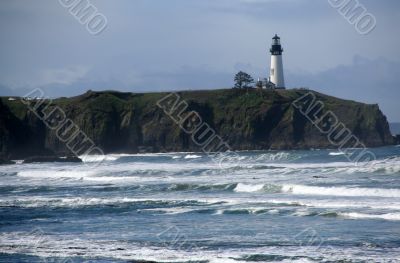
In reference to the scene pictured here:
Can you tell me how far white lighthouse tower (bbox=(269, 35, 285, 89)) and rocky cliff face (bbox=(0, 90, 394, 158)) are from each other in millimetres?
5708

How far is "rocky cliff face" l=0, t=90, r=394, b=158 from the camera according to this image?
80.5 metres

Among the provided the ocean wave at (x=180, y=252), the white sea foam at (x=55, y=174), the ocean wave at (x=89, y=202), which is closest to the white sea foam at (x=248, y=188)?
the ocean wave at (x=89, y=202)

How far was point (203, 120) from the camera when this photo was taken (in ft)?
274

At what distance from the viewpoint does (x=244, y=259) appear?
20672 mm

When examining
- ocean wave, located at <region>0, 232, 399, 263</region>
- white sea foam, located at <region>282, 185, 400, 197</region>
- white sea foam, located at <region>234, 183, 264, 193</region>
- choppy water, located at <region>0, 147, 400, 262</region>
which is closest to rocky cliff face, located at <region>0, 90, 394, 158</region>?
choppy water, located at <region>0, 147, 400, 262</region>

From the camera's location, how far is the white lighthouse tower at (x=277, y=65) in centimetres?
9194

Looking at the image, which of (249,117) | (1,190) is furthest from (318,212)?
(249,117)

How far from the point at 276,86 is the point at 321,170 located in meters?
46.5

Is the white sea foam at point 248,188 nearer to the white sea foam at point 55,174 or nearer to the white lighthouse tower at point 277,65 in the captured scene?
the white sea foam at point 55,174

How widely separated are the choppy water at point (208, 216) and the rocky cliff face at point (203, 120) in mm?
27785

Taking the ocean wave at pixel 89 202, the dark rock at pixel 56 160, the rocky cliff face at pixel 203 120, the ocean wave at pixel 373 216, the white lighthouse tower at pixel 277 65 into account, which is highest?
the white lighthouse tower at pixel 277 65

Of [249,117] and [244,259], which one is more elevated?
[249,117]

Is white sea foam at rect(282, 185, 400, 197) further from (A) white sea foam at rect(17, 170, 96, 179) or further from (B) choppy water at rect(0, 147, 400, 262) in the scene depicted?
(A) white sea foam at rect(17, 170, 96, 179)

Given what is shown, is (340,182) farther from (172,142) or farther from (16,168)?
(172,142)
